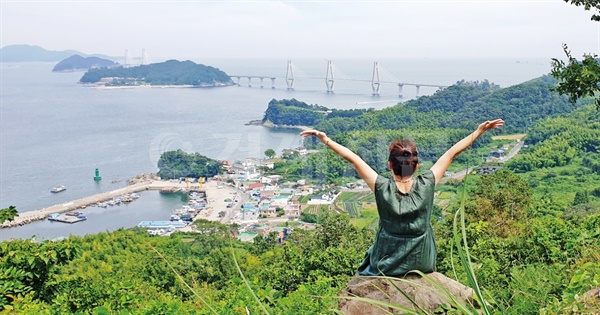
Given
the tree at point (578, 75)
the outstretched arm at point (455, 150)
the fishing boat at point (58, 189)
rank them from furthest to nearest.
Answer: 1. the fishing boat at point (58, 189)
2. the tree at point (578, 75)
3. the outstretched arm at point (455, 150)

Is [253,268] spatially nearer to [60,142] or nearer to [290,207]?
[290,207]

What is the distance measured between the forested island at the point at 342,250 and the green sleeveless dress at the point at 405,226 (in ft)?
0.49

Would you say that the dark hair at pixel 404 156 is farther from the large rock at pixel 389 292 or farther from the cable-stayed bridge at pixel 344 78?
the cable-stayed bridge at pixel 344 78

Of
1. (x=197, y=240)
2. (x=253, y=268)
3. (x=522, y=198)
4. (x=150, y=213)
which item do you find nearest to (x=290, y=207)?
(x=150, y=213)

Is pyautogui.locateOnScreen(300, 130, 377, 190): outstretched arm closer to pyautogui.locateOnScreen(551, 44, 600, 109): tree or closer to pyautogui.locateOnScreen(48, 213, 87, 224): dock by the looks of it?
pyautogui.locateOnScreen(551, 44, 600, 109): tree

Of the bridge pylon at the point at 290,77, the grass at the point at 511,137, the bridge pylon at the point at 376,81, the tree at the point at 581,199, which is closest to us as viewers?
the tree at the point at 581,199

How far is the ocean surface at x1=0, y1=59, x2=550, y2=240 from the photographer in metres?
16.7

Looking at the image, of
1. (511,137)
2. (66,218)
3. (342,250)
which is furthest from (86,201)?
(511,137)

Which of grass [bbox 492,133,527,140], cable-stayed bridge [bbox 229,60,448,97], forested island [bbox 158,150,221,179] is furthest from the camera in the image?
cable-stayed bridge [bbox 229,60,448,97]

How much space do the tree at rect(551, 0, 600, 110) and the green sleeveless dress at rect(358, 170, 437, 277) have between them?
63.8 inches

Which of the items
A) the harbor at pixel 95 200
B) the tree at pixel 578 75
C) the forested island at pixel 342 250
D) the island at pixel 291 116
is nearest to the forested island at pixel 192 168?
the forested island at pixel 342 250

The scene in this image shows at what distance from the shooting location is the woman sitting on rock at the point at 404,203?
4.16ft

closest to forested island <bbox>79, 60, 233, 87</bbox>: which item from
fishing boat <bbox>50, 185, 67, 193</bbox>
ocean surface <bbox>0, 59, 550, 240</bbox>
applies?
ocean surface <bbox>0, 59, 550, 240</bbox>

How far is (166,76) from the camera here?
164 ft
